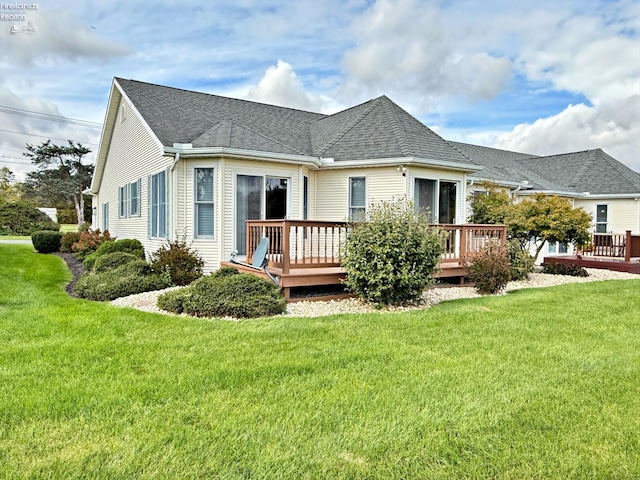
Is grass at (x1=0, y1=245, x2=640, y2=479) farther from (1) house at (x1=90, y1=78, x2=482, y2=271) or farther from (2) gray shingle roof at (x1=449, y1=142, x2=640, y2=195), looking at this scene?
(2) gray shingle roof at (x1=449, y1=142, x2=640, y2=195)

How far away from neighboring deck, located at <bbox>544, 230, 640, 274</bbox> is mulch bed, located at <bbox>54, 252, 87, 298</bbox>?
606 inches

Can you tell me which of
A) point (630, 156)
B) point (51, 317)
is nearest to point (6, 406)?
point (51, 317)

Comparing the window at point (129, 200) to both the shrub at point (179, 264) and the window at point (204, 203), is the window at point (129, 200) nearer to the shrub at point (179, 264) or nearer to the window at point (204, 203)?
the window at point (204, 203)

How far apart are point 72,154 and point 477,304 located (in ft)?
158

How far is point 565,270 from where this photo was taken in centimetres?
1377

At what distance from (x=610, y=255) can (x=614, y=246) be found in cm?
37

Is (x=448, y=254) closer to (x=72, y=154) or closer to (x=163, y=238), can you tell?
(x=163, y=238)

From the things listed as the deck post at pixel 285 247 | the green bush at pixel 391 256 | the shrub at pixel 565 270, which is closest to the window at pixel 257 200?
the deck post at pixel 285 247

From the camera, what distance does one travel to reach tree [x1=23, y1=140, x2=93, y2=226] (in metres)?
43.7

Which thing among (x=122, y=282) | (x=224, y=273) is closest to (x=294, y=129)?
(x=224, y=273)

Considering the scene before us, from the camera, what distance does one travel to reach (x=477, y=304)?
780 centimetres

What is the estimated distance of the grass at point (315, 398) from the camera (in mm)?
2627

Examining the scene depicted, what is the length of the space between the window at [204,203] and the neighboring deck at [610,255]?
12366 mm

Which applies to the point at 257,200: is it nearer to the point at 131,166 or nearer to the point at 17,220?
the point at 131,166
